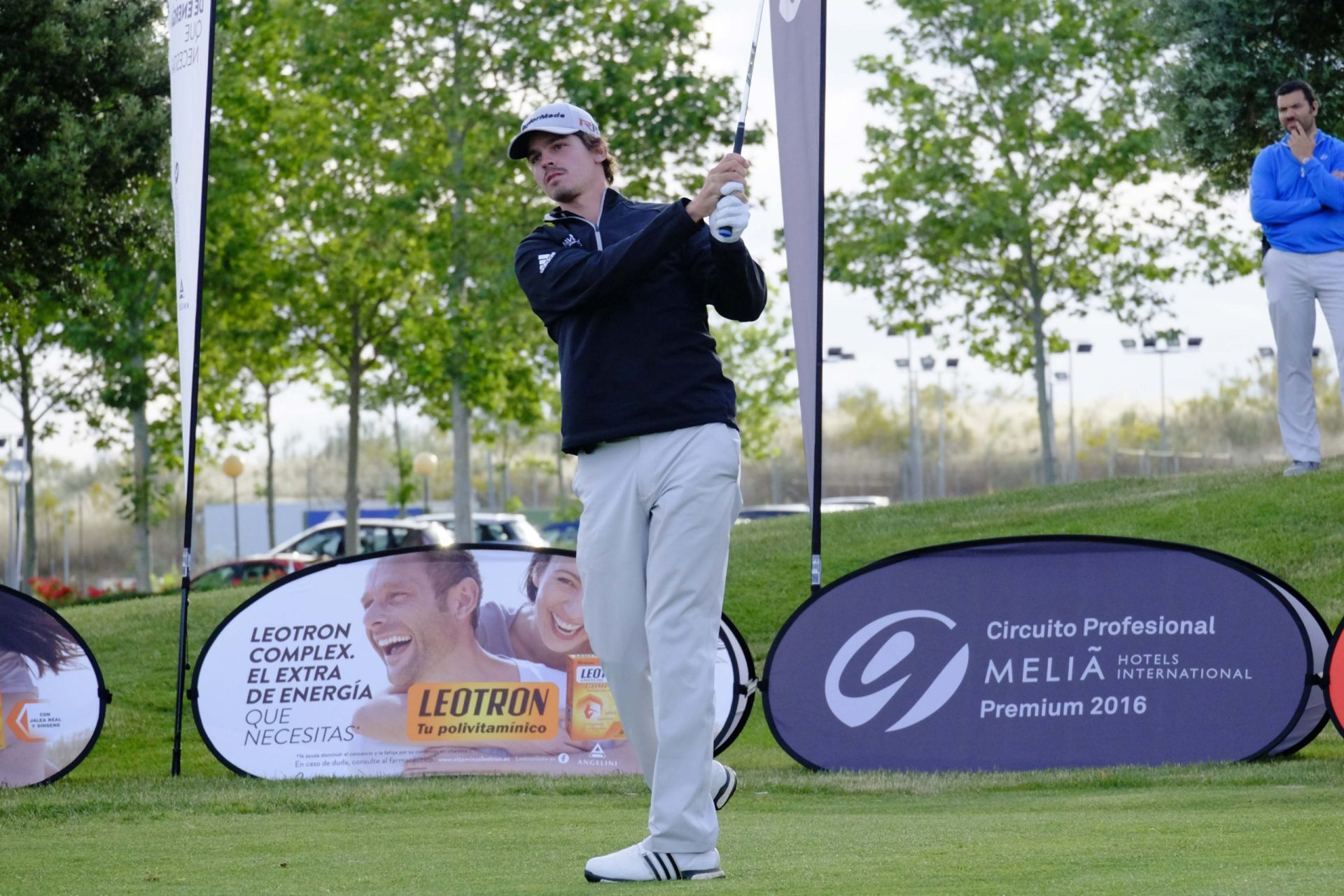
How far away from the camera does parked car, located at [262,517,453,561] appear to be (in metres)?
26.4

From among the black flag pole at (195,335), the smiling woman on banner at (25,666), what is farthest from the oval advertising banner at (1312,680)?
the smiling woman on banner at (25,666)

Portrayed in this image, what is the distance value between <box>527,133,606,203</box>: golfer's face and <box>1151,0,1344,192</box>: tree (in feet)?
33.5

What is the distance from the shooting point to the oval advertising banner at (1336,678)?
6664 millimetres

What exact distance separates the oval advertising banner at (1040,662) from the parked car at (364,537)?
19.3 meters

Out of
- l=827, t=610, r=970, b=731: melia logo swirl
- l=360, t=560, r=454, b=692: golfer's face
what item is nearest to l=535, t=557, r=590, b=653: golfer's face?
l=360, t=560, r=454, b=692: golfer's face

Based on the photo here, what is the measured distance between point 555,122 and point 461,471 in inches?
825

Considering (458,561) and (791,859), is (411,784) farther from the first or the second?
(791,859)

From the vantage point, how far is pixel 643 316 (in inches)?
164

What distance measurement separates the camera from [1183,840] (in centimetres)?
443

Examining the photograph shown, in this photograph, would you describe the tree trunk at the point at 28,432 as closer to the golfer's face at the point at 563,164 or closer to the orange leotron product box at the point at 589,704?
the orange leotron product box at the point at 589,704

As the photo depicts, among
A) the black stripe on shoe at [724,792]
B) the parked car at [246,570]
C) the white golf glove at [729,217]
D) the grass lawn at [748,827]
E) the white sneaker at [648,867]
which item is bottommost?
the grass lawn at [748,827]

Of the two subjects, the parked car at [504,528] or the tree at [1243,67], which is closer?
the tree at [1243,67]

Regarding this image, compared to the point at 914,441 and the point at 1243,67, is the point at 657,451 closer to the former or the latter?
the point at 1243,67

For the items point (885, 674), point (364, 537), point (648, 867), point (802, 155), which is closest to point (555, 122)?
point (648, 867)
